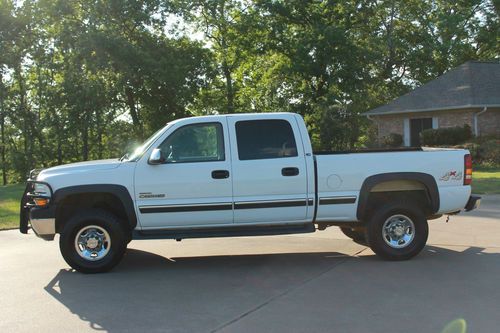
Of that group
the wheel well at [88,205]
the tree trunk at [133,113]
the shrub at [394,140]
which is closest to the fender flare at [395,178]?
the wheel well at [88,205]

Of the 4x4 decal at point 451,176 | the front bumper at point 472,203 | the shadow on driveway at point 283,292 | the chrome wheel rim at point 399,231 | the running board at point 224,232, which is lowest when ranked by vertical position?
the shadow on driveway at point 283,292

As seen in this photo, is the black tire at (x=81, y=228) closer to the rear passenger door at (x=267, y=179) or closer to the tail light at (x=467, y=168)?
the rear passenger door at (x=267, y=179)

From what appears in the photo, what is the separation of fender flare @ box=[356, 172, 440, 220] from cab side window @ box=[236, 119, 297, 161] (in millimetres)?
1057

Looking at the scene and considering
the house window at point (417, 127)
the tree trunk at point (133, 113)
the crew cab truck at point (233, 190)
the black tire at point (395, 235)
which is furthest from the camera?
the tree trunk at point (133, 113)

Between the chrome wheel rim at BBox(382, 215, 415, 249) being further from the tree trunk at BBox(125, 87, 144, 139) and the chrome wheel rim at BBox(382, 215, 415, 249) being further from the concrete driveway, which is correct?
the tree trunk at BBox(125, 87, 144, 139)

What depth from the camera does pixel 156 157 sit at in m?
7.12

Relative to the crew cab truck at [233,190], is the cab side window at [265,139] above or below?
above

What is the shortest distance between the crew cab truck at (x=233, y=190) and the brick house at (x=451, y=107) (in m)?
23.5

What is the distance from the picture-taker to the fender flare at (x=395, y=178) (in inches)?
297

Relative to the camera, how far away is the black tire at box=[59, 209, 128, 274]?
7.27 metres

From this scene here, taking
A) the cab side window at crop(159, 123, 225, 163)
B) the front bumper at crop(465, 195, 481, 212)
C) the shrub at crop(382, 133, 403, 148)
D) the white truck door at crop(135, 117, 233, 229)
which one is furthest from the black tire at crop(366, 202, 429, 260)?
the shrub at crop(382, 133, 403, 148)

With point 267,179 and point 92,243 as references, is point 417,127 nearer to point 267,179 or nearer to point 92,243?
point 267,179

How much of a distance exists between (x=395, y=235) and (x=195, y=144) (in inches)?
118

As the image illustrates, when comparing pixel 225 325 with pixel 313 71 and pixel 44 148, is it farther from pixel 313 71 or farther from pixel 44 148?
pixel 44 148
